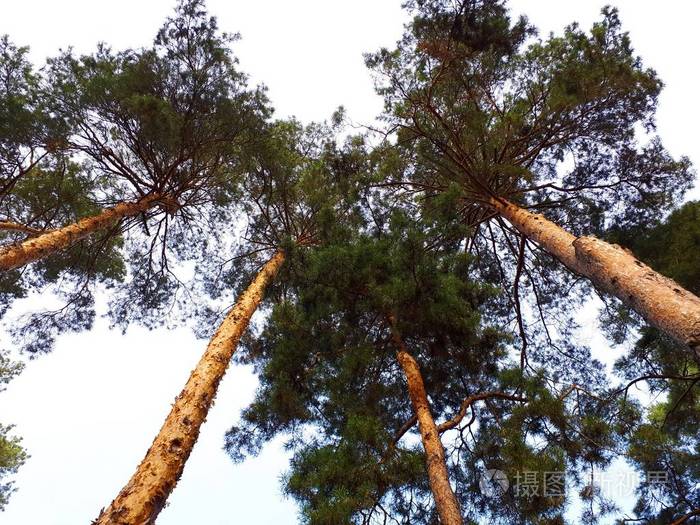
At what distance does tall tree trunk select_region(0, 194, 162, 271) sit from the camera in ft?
19.6

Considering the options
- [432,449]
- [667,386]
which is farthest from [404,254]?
[667,386]

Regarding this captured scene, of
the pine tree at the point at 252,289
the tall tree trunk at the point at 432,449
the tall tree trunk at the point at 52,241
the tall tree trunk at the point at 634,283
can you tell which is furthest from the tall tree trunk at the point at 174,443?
the tall tree trunk at the point at 634,283

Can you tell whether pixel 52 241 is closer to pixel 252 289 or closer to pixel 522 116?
pixel 252 289

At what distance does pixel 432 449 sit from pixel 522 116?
5093 millimetres

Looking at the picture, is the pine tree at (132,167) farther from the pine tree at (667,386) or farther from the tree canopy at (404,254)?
the pine tree at (667,386)

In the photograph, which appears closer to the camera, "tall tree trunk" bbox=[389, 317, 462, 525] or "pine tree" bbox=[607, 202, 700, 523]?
"tall tree trunk" bbox=[389, 317, 462, 525]

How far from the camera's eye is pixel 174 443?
3939 millimetres

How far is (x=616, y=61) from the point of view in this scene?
673cm

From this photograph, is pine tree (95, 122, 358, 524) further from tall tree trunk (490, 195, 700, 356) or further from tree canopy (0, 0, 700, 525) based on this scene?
tall tree trunk (490, 195, 700, 356)

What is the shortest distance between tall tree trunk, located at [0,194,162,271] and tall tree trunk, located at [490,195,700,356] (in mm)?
6967

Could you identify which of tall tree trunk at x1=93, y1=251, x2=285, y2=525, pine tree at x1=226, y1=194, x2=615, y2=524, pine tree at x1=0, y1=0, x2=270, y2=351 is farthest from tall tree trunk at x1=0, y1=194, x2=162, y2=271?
pine tree at x1=226, y1=194, x2=615, y2=524

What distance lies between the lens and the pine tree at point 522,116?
6.85 metres

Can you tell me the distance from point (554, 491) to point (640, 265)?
2219 millimetres

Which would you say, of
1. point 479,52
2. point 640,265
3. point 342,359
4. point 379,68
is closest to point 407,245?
point 342,359
